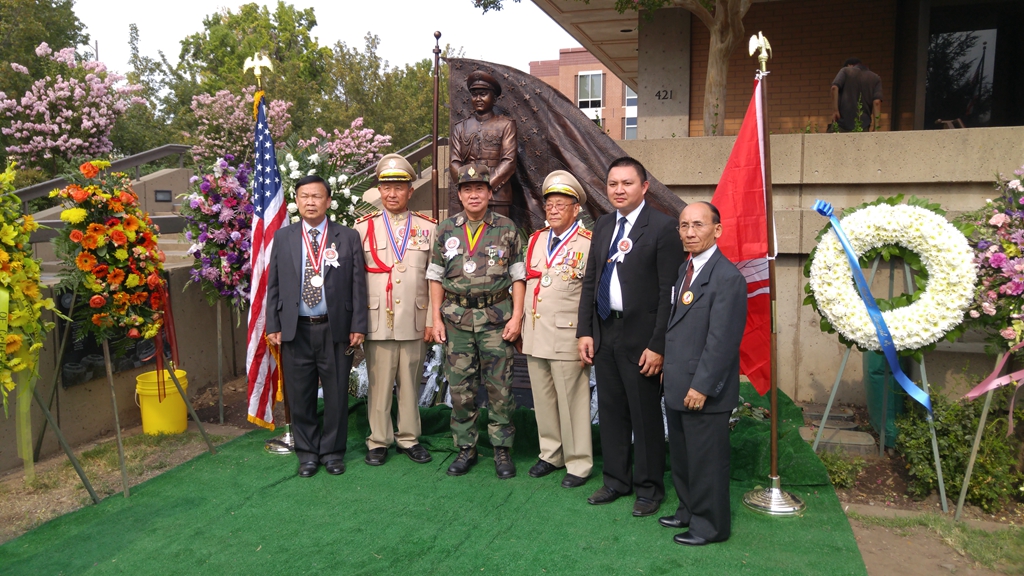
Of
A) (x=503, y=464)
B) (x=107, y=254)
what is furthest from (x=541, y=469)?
(x=107, y=254)

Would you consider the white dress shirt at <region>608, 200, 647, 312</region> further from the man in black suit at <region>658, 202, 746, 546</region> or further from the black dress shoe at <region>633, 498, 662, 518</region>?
the black dress shoe at <region>633, 498, 662, 518</region>

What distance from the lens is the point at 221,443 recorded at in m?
5.18

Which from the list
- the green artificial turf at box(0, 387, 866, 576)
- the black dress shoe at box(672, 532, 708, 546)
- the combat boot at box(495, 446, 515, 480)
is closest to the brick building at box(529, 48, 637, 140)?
the combat boot at box(495, 446, 515, 480)

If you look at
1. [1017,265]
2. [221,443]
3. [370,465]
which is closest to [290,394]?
[370,465]

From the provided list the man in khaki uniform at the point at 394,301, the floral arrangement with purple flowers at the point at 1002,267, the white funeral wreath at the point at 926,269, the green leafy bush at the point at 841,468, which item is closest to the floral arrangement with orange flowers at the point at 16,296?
the man in khaki uniform at the point at 394,301

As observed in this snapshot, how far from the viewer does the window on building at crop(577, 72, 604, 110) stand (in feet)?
130

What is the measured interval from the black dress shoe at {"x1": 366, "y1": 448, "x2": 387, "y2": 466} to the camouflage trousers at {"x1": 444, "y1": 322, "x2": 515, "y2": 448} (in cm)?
64

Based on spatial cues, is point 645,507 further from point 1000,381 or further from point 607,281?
point 1000,381

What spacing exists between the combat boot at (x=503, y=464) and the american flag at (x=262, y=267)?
5.68 ft

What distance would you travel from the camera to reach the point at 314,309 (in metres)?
4.39

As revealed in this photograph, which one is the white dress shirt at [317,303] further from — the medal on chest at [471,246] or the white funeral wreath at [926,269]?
the white funeral wreath at [926,269]

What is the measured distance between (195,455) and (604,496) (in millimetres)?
2995

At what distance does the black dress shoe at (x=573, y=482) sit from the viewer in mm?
4117

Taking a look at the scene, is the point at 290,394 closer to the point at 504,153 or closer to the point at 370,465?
the point at 370,465
